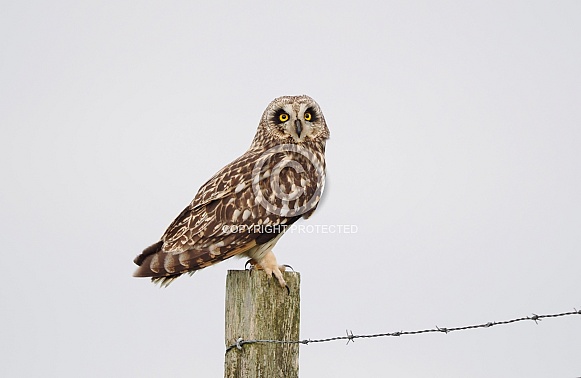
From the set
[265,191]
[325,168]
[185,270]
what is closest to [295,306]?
[185,270]

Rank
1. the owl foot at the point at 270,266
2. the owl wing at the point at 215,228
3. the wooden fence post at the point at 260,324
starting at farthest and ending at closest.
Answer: the owl wing at the point at 215,228 < the owl foot at the point at 270,266 < the wooden fence post at the point at 260,324

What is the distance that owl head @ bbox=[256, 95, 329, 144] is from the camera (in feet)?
20.4

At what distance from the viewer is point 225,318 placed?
4254 mm

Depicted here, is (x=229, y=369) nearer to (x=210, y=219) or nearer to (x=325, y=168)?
(x=210, y=219)

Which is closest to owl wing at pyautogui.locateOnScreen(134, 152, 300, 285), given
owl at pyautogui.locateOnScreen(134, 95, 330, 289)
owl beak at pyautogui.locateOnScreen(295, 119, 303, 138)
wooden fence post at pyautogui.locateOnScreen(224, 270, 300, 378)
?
owl at pyautogui.locateOnScreen(134, 95, 330, 289)

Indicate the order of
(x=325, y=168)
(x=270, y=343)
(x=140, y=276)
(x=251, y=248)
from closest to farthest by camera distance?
(x=270, y=343) → (x=140, y=276) → (x=251, y=248) → (x=325, y=168)

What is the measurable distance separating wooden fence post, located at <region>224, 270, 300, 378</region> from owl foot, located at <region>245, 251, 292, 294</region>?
0.04 m

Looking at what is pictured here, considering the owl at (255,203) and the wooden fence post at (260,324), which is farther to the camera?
the owl at (255,203)

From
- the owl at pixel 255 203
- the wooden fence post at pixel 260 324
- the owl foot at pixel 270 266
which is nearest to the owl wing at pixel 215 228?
the owl at pixel 255 203

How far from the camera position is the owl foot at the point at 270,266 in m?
4.32

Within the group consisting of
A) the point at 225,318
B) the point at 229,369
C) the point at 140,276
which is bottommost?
the point at 229,369

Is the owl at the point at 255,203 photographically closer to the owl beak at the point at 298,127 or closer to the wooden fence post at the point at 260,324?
the owl beak at the point at 298,127

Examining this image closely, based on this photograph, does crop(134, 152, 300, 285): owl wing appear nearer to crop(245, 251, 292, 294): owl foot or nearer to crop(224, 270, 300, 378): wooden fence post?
crop(245, 251, 292, 294): owl foot

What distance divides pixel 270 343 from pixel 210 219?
1.48 meters
